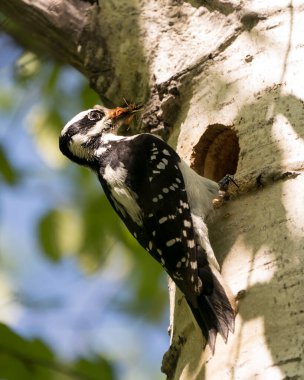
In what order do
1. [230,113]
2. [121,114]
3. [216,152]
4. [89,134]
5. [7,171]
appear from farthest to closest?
[7,171] < [89,134] < [121,114] < [216,152] < [230,113]

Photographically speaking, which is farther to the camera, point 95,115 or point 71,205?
→ point 71,205

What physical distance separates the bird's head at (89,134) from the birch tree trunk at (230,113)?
11 centimetres

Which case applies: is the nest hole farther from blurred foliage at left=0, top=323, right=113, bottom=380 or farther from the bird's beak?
blurred foliage at left=0, top=323, right=113, bottom=380

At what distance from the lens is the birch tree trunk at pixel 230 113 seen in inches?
106

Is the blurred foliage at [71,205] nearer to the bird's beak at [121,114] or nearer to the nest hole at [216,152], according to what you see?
the bird's beak at [121,114]

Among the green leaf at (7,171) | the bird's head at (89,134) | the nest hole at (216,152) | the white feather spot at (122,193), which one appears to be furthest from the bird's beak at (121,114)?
the green leaf at (7,171)

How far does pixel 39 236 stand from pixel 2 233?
128 inches

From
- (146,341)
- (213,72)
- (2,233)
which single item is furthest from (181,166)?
(2,233)

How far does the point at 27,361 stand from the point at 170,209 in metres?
0.97

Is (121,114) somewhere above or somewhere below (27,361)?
above

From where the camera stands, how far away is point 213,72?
374cm

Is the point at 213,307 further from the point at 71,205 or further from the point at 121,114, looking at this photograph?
the point at 71,205

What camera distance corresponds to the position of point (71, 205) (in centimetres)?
552

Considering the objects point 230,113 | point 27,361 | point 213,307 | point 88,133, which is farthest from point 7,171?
point 213,307
